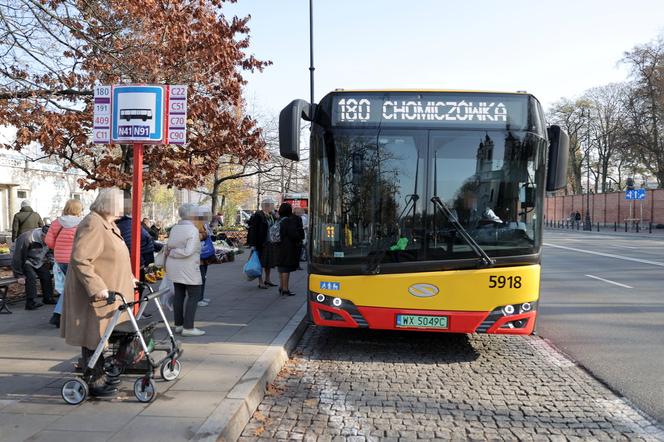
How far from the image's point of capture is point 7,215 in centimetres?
3475

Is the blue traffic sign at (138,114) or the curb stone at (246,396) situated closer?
the curb stone at (246,396)

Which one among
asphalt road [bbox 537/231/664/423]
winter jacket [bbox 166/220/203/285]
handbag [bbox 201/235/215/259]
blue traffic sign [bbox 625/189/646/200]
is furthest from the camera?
blue traffic sign [bbox 625/189/646/200]

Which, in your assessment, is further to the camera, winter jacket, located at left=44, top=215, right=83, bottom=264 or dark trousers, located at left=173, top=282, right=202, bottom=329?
winter jacket, located at left=44, top=215, right=83, bottom=264

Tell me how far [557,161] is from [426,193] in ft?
5.25

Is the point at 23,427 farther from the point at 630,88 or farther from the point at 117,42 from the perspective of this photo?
the point at 630,88

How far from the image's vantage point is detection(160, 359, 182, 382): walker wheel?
495cm

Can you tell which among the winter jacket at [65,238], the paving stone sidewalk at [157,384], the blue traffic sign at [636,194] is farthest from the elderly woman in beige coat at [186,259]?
the blue traffic sign at [636,194]

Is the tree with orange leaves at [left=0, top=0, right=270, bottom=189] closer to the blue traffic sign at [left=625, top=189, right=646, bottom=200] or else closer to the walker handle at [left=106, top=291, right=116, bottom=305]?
the walker handle at [left=106, top=291, right=116, bottom=305]

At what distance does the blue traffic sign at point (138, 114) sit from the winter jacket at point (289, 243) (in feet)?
14.8

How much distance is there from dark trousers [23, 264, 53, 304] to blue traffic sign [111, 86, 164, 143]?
421 cm

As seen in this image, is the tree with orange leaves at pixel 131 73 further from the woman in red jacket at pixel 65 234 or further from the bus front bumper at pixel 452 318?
the bus front bumper at pixel 452 318

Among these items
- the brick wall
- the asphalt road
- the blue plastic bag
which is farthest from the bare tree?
the blue plastic bag

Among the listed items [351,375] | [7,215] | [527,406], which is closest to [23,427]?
[351,375]

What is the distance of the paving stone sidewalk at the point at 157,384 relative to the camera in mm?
3889
